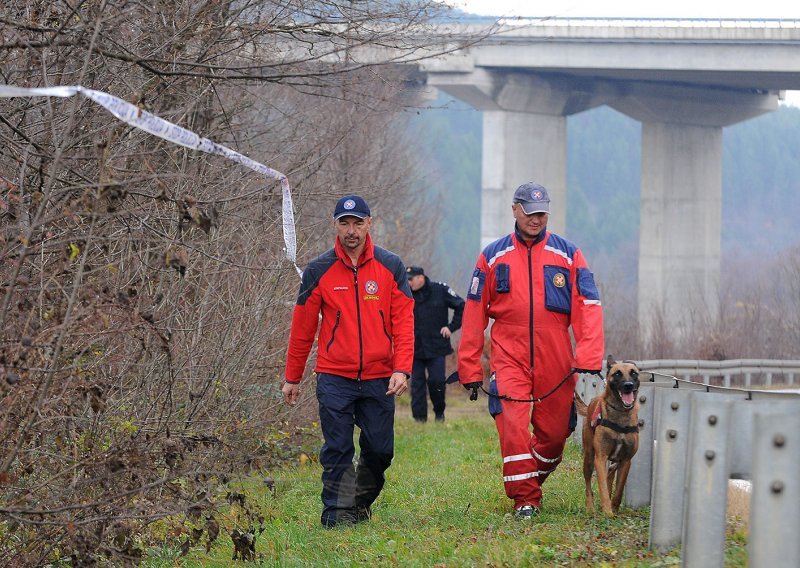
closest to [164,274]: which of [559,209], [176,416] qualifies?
[176,416]

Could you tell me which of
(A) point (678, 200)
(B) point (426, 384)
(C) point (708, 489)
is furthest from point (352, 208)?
(A) point (678, 200)

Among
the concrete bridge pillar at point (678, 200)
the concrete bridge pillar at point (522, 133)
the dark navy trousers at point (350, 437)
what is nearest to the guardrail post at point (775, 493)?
the dark navy trousers at point (350, 437)

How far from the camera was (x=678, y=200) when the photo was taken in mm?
48531

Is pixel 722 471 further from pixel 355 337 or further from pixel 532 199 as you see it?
pixel 532 199

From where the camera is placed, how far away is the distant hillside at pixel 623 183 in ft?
368

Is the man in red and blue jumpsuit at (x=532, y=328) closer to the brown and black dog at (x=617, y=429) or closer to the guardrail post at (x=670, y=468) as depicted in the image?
the brown and black dog at (x=617, y=429)

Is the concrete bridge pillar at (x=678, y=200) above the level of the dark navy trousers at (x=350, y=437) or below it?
above

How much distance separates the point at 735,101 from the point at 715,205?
4923mm

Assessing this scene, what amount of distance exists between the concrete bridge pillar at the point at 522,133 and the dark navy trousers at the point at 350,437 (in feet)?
112

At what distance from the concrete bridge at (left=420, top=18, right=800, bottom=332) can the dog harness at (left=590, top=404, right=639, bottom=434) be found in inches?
1124

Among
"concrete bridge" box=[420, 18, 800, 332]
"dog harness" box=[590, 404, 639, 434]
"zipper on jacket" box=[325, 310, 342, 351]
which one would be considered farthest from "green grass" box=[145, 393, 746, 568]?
"concrete bridge" box=[420, 18, 800, 332]

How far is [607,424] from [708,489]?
9.96ft

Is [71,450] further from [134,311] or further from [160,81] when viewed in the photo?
[160,81]

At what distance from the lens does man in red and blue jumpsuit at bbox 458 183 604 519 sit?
27.8ft
